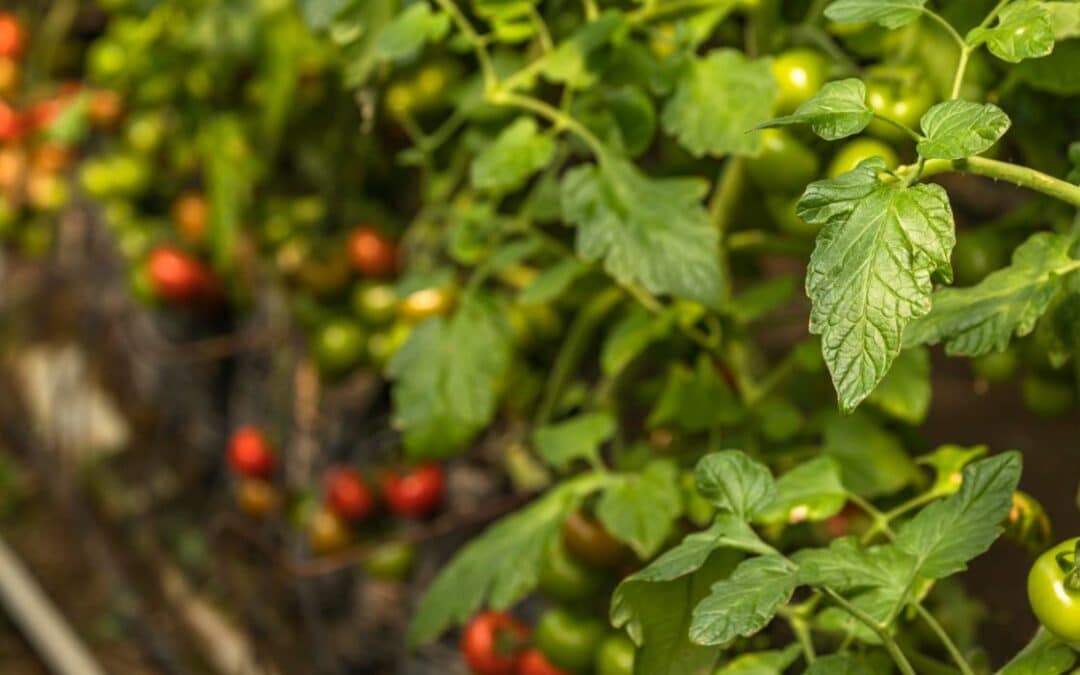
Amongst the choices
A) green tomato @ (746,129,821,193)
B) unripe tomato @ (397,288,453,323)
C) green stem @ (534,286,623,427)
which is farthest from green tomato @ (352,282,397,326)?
green tomato @ (746,129,821,193)

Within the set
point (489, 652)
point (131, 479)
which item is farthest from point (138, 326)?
point (489, 652)

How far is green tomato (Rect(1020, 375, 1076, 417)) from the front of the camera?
85 cm

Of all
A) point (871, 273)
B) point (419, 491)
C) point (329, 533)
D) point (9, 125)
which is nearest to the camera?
point (871, 273)

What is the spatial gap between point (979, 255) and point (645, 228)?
23cm

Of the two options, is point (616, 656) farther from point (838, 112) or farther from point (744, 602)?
point (838, 112)

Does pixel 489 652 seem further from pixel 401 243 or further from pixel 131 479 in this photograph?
pixel 131 479

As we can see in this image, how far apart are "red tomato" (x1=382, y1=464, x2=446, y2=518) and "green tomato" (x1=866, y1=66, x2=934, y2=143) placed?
0.79m

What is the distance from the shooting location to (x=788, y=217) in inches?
36.4

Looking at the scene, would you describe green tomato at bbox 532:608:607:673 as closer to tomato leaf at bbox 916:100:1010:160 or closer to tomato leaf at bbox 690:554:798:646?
tomato leaf at bbox 690:554:798:646

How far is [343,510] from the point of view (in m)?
1.54

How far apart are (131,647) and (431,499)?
970 millimetres

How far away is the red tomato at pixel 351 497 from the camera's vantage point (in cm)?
153

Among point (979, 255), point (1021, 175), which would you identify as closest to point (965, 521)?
point (1021, 175)

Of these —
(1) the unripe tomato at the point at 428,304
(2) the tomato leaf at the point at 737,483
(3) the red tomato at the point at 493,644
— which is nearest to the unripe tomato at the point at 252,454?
(1) the unripe tomato at the point at 428,304
